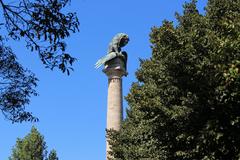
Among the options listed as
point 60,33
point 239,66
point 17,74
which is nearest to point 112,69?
point 239,66

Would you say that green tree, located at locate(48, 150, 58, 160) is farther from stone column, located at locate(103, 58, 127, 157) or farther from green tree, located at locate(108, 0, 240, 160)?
green tree, located at locate(108, 0, 240, 160)

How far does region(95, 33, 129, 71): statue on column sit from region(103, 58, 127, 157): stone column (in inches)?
11.4

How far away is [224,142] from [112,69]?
18.4 metres

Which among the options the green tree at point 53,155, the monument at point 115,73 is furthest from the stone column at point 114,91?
the green tree at point 53,155

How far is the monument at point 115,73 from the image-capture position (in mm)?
33781

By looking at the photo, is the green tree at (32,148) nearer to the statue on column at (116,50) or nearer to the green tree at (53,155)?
the green tree at (53,155)

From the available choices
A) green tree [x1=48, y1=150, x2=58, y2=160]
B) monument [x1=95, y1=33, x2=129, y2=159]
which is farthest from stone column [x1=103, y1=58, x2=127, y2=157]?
green tree [x1=48, y1=150, x2=58, y2=160]

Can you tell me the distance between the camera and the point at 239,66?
54.2 ft

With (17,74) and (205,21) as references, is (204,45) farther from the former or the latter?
(17,74)

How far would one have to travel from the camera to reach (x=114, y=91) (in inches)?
1366

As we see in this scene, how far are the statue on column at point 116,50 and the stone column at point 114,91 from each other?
0.29m

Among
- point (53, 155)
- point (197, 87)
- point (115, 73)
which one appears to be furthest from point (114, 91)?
point (197, 87)

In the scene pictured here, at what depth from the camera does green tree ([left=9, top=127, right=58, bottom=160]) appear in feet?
160

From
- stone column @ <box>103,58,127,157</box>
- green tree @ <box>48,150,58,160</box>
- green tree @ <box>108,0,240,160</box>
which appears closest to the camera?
green tree @ <box>108,0,240,160</box>
